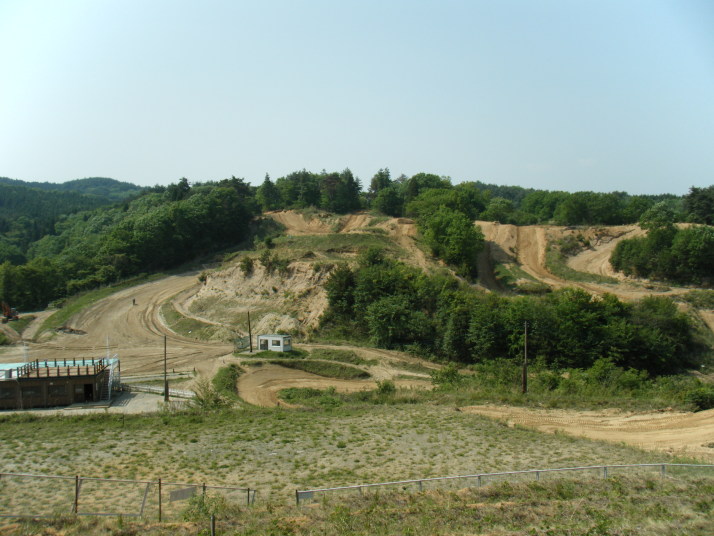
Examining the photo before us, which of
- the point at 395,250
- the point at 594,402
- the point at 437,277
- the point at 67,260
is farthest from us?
the point at 67,260

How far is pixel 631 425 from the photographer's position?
86.2 ft

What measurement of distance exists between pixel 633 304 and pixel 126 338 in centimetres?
5263

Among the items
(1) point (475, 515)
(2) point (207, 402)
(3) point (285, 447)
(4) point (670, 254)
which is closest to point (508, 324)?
(2) point (207, 402)

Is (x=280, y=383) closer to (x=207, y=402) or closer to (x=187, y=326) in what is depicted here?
(x=207, y=402)

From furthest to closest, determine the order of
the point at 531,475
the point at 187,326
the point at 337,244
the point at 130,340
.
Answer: the point at 337,244, the point at 187,326, the point at 130,340, the point at 531,475

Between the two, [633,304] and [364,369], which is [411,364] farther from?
[633,304]

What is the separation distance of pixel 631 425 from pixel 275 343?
29844 mm

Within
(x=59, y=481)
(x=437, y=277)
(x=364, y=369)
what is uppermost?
(x=437, y=277)

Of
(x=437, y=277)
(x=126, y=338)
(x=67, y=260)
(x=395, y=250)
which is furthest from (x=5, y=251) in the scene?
(x=437, y=277)

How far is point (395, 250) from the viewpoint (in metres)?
69.6

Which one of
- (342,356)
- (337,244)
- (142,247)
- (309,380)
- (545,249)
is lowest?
(309,380)

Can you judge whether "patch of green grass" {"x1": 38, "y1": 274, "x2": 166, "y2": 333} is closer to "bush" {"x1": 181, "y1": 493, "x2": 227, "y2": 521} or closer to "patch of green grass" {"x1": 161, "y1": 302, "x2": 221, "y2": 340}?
"patch of green grass" {"x1": 161, "y1": 302, "x2": 221, "y2": 340}

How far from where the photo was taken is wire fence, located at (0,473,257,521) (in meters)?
15.2

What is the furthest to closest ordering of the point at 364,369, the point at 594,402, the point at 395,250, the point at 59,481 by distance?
the point at 395,250, the point at 364,369, the point at 594,402, the point at 59,481
